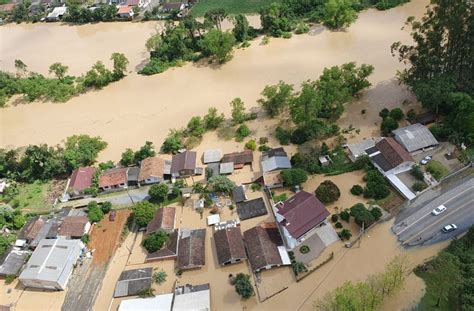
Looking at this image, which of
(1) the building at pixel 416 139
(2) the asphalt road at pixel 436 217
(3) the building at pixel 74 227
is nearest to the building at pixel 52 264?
(3) the building at pixel 74 227

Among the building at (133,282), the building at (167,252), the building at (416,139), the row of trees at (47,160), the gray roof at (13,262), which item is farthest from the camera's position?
the row of trees at (47,160)

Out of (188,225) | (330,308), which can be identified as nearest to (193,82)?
(188,225)

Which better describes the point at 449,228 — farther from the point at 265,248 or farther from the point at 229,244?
the point at 229,244

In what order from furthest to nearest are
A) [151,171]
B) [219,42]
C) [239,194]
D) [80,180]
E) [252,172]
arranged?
[219,42], [80,180], [151,171], [252,172], [239,194]

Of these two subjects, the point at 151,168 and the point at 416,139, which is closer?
the point at 416,139

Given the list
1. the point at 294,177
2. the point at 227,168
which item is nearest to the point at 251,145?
the point at 227,168

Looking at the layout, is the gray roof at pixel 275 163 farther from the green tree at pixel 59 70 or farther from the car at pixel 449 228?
the green tree at pixel 59 70

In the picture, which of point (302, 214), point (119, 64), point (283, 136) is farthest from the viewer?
point (119, 64)
